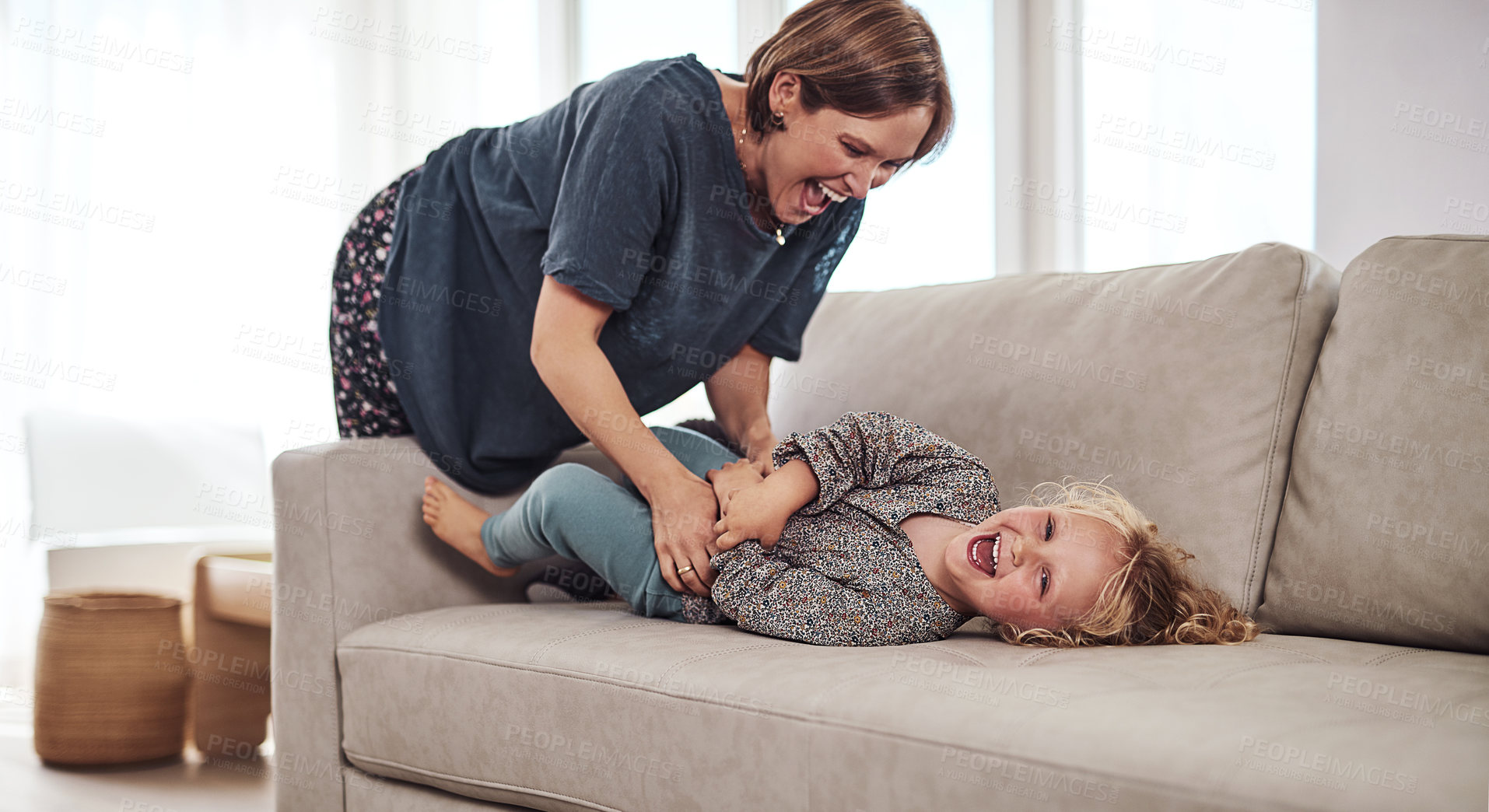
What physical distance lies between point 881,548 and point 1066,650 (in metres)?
0.29

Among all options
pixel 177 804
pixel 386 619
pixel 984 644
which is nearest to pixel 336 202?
pixel 177 804

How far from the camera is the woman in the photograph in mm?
1308

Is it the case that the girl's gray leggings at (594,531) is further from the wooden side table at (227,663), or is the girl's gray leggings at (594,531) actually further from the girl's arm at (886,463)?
the wooden side table at (227,663)

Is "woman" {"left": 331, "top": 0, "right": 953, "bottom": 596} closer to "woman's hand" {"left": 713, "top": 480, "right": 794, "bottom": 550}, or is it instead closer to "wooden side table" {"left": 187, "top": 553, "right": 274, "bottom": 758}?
"woman's hand" {"left": 713, "top": 480, "right": 794, "bottom": 550}

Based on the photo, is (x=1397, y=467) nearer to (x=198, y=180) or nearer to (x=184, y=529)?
(x=184, y=529)

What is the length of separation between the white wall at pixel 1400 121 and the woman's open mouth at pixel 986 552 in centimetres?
108

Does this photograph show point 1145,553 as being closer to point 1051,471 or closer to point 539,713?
point 1051,471

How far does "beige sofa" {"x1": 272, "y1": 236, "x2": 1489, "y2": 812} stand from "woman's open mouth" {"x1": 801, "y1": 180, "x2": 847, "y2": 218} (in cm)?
35

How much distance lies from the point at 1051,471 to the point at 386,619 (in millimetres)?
957

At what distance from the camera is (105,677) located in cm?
206

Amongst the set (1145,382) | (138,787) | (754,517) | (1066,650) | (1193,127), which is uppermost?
(1193,127)

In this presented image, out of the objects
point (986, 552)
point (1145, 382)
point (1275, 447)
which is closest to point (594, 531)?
point (986, 552)

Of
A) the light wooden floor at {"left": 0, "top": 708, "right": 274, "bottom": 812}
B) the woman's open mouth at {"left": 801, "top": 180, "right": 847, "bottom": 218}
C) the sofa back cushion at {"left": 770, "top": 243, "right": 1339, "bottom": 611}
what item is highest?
the woman's open mouth at {"left": 801, "top": 180, "right": 847, "bottom": 218}

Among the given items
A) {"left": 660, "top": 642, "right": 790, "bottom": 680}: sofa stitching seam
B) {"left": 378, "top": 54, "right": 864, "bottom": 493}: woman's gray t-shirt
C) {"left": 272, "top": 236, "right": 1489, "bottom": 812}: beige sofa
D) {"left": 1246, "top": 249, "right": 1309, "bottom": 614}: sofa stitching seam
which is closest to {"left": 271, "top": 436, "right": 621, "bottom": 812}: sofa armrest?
{"left": 272, "top": 236, "right": 1489, "bottom": 812}: beige sofa
